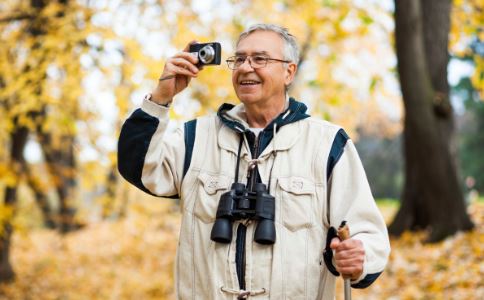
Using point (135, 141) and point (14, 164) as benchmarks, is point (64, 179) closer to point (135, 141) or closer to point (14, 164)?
point (14, 164)

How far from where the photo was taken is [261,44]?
8.54ft

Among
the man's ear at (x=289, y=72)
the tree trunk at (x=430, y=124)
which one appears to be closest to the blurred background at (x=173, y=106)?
the tree trunk at (x=430, y=124)

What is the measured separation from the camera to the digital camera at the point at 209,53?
253 centimetres

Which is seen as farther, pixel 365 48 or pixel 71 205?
pixel 365 48

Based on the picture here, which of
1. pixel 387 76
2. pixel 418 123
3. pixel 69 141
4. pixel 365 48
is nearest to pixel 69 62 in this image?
pixel 418 123

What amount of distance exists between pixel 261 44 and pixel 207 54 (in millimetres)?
230

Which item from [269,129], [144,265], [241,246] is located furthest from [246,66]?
[144,265]

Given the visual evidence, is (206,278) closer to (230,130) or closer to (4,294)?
(230,130)

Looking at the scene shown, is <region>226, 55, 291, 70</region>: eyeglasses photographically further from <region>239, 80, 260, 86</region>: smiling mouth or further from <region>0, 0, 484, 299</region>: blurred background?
<region>0, 0, 484, 299</region>: blurred background

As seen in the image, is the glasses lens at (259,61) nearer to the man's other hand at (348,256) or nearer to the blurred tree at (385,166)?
the man's other hand at (348,256)

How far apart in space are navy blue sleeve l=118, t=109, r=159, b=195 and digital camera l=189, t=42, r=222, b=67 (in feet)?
1.00

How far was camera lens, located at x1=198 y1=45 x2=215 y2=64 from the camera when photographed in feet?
8.28

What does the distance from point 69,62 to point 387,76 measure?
28.0 ft

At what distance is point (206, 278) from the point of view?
2479 mm
